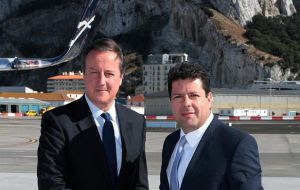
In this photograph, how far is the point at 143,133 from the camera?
13.8ft

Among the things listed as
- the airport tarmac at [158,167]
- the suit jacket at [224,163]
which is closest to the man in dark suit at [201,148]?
the suit jacket at [224,163]

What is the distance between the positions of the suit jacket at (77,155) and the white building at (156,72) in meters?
135

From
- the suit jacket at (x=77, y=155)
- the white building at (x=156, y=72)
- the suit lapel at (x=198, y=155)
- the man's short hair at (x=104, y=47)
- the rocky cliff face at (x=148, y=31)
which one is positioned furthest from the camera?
the white building at (x=156, y=72)

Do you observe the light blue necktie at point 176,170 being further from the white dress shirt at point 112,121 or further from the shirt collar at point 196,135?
the white dress shirt at point 112,121

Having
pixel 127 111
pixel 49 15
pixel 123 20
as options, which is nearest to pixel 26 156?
pixel 127 111

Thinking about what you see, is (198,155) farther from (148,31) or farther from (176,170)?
(148,31)

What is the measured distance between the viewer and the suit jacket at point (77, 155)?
149 inches

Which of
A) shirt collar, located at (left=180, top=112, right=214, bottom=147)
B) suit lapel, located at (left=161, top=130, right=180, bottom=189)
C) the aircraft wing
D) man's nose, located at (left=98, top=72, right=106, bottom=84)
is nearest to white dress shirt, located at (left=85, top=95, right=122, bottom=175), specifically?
man's nose, located at (left=98, top=72, right=106, bottom=84)

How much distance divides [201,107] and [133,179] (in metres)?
0.73

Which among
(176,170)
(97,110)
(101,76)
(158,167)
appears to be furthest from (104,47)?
(158,167)

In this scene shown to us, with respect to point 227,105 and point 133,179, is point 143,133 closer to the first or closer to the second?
point 133,179

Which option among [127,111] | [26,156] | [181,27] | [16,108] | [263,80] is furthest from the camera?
[181,27]

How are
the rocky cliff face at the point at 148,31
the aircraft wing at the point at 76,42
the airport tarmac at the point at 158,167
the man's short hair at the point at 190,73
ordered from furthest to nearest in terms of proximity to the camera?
the rocky cliff face at the point at 148,31 < the aircraft wing at the point at 76,42 < the airport tarmac at the point at 158,167 < the man's short hair at the point at 190,73

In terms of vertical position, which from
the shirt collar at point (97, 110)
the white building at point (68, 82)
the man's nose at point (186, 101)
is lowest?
the white building at point (68, 82)
